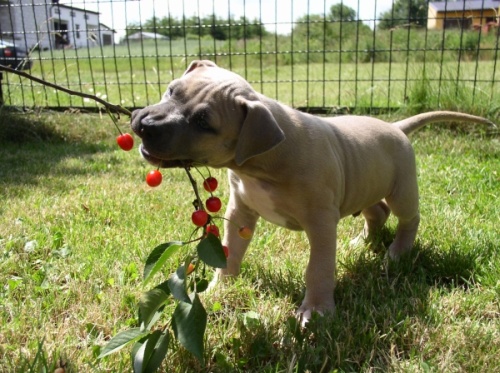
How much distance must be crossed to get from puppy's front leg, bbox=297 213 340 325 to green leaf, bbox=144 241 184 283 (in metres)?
0.77

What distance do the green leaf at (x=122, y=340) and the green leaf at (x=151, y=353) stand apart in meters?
0.03

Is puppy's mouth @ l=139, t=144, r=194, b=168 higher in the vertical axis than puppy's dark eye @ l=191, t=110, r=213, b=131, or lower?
lower

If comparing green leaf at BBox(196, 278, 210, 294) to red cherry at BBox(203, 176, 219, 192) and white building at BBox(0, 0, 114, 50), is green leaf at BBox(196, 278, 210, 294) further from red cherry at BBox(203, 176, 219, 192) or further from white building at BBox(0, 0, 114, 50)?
white building at BBox(0, 0, 114, 50)

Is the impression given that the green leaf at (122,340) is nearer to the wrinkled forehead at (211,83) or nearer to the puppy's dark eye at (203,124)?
the puppy's dark eye at (203,124)

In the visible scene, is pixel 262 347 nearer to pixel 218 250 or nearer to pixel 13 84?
pixel 218 250

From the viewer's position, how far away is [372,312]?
2217mm

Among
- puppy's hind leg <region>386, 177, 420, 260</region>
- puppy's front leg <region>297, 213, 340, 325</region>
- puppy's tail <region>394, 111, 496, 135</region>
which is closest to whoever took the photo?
puppy's front leg <region>297, 213, 340, 325</region>

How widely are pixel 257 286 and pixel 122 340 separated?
949 millimetres

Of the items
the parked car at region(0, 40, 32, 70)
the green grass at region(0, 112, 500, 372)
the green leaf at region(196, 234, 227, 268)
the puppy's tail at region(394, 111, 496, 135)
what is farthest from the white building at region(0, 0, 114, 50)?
the green leaf at region(196, 234, 227, 268)

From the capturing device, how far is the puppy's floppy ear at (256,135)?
2.04 meters

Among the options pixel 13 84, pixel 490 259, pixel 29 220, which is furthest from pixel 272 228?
pixel 13 84

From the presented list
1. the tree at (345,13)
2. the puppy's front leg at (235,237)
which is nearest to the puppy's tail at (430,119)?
the puppy's front leg at (235,237)

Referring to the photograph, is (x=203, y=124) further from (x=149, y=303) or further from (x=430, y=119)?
(x=430, y=119)

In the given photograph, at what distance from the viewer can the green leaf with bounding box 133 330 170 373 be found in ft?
5.41
